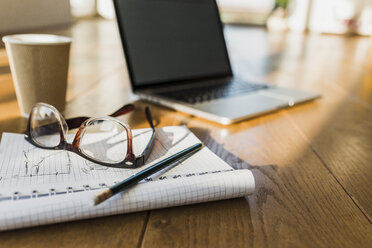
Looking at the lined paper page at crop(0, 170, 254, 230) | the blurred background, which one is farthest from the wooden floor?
the blurred background

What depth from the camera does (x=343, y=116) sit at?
32.4 inches

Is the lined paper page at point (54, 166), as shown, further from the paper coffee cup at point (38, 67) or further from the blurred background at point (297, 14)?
the blurred background at point (297, 14)

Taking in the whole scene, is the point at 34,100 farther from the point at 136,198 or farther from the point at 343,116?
the point at 343,116

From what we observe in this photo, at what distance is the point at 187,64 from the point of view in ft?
2.95

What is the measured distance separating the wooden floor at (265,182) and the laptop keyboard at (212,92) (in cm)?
6

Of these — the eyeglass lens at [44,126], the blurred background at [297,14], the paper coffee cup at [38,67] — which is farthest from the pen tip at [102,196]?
the blurred background at [297,14]

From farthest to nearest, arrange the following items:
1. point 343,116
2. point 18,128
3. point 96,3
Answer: point 96,3 → point 343,116 → point 18,128

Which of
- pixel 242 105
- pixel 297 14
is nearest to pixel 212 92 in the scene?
pixel 242 105

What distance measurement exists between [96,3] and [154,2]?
10.7ft

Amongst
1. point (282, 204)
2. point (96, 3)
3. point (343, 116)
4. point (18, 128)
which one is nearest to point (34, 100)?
point (18, 128)

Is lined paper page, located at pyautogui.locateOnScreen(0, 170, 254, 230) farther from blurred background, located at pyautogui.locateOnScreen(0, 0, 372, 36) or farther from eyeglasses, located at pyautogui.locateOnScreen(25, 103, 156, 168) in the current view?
blurred background, located at pyautogui.locateOnScreen(0, 0, 372, 36)

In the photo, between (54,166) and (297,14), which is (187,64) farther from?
(297,14)

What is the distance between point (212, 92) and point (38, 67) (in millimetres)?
401

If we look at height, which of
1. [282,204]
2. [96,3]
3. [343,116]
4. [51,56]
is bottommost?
[96,3]
